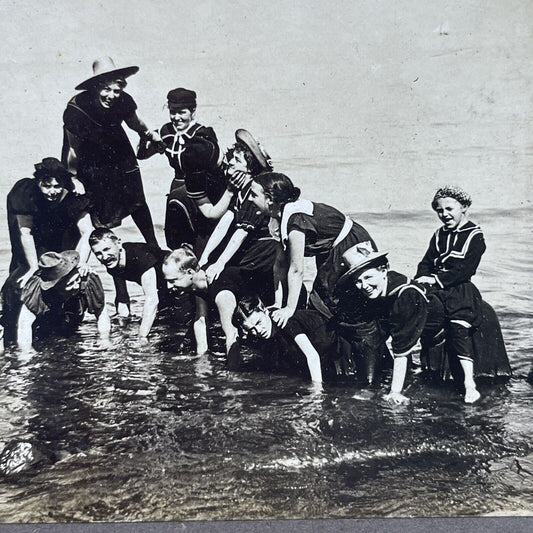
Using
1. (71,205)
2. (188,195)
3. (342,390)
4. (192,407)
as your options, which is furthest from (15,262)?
(342,390)

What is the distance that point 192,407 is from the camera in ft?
10.8

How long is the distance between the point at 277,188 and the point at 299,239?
1.07 feet

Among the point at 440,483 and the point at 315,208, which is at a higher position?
the point at 315,208

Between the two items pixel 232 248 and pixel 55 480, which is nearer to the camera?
pixel 55 480

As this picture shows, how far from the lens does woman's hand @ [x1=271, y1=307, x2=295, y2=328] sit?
3.42 m

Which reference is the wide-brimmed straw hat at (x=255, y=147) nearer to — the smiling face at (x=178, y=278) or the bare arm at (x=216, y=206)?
the bare arm at (x=216, y=206)

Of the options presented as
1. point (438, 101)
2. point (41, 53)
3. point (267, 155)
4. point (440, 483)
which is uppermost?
point (41, 53)

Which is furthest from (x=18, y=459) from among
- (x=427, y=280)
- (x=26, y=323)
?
(x=427, y=280)

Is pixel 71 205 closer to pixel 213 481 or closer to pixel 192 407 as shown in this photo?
pixel 192 407

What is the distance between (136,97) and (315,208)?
122cm

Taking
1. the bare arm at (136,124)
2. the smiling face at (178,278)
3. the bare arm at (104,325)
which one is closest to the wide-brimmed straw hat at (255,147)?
the bare arm at (136,124)

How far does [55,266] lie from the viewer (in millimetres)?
3533

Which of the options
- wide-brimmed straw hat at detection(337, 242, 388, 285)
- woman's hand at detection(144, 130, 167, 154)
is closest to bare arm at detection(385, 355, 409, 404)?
wide-brimmed straw hat at detection(337, 242, 388, 285)

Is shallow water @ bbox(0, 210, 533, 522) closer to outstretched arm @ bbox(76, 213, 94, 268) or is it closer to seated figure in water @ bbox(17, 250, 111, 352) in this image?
seated figure in water @ bbox(17, 250, 111, 352)
